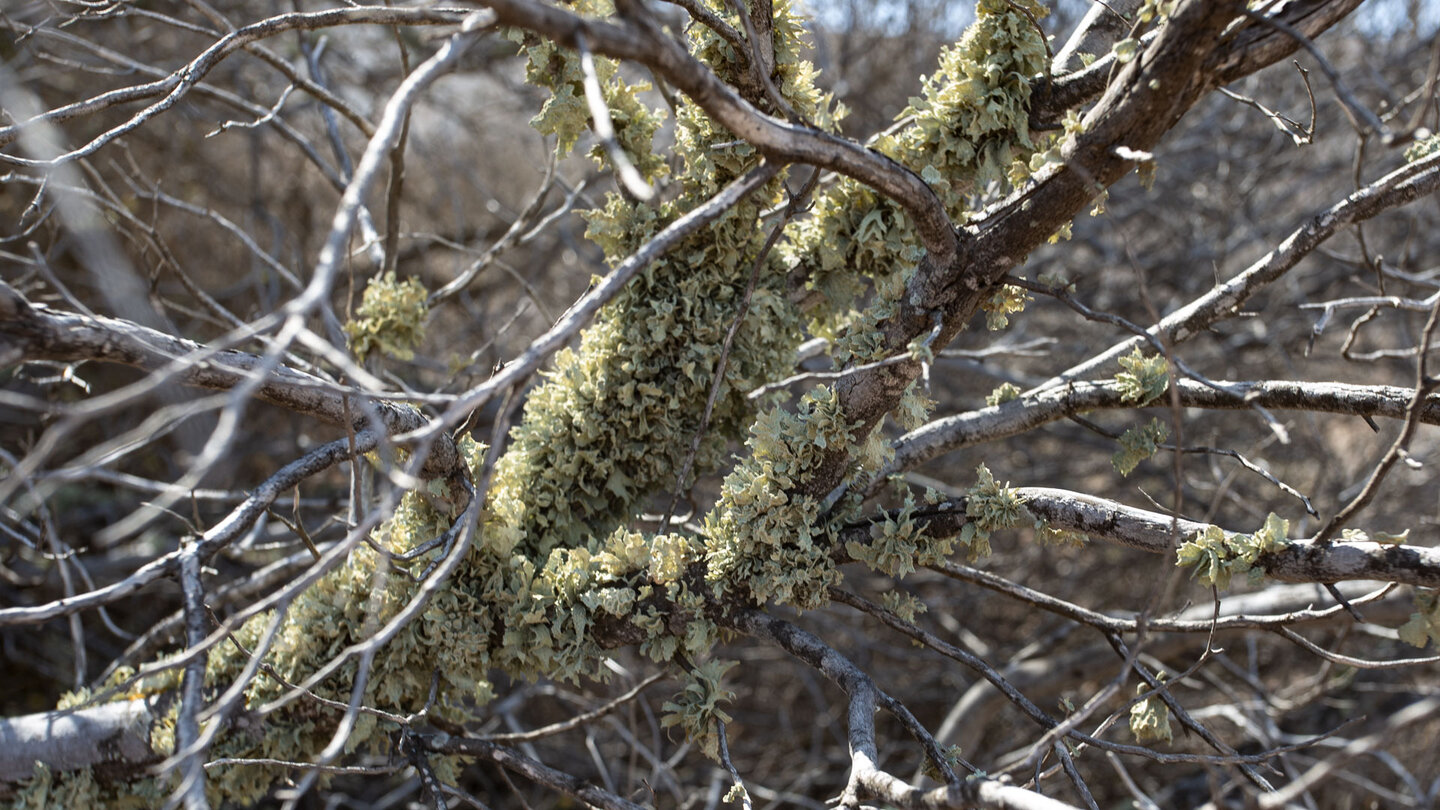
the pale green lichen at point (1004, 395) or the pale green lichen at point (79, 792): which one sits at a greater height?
the pale green lichen at point (1004, 395)

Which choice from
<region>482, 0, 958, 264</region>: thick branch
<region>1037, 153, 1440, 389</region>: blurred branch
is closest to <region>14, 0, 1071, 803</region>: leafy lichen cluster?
<region>482, 0, 958, 264</region>: thick branch

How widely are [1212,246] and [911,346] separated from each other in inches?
153

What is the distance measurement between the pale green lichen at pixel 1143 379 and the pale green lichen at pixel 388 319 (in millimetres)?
1842

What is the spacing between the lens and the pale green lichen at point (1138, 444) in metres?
2.00

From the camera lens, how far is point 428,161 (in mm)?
5426

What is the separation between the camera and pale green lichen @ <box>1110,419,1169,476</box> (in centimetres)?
200

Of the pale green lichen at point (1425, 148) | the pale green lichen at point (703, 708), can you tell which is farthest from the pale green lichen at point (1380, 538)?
the pale green lichen at point (703, 708)

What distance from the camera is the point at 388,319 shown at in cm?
254

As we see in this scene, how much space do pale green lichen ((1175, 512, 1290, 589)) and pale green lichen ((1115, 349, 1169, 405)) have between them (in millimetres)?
320

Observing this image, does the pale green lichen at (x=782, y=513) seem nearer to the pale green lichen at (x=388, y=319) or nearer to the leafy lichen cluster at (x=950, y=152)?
the leafy lichen cluster at (x=950, y=152)

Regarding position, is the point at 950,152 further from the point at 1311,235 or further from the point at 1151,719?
the point at 1151,719

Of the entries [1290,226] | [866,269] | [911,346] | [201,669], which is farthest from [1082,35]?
[1290,226]

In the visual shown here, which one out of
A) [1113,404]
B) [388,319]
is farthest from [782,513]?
[388,319]

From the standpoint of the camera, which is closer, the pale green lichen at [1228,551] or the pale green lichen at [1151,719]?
the pale green lichen at [1228,551]
